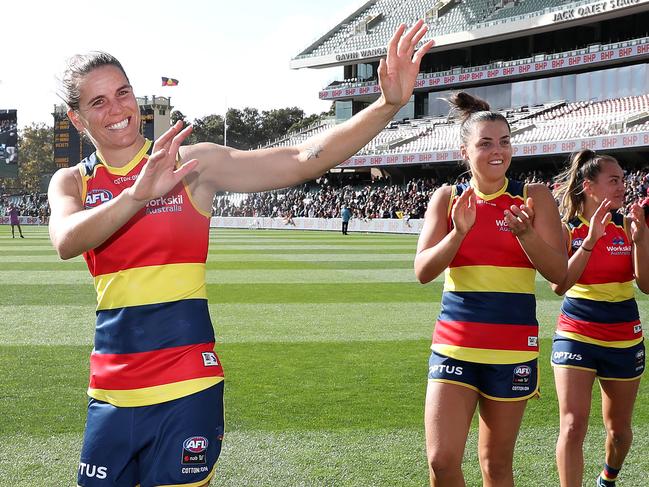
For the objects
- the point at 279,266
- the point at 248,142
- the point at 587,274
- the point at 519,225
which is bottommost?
the point at 279,266

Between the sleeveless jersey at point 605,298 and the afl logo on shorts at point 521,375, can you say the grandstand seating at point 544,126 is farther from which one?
the afl logo on shorts at point 521,375

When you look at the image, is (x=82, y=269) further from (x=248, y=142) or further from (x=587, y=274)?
(x=248, y=142)

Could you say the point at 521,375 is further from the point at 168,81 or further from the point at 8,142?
the point at 168,81

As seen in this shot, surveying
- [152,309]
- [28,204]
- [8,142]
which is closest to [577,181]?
[152,309]

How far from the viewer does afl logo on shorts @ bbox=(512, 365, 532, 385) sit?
383cm

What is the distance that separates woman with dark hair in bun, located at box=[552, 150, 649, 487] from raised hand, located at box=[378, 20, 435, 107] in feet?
6.44

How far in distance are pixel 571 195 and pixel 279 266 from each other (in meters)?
15.9

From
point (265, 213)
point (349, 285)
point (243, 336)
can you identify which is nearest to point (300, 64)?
point (265, 213)

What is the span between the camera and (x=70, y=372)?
26.2 ft

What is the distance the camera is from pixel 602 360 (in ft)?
15.3

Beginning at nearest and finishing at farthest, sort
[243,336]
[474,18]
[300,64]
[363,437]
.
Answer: [363,437] → [243,336] → [474,18] → [300,64]

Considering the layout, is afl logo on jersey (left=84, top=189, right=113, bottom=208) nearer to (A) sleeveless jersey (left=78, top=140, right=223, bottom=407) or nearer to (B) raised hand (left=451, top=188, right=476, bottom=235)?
(A) sleeveless jersey (left=78, top=140, right=223, bottom=407)

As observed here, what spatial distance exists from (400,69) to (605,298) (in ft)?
8.00

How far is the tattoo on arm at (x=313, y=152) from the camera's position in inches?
119
